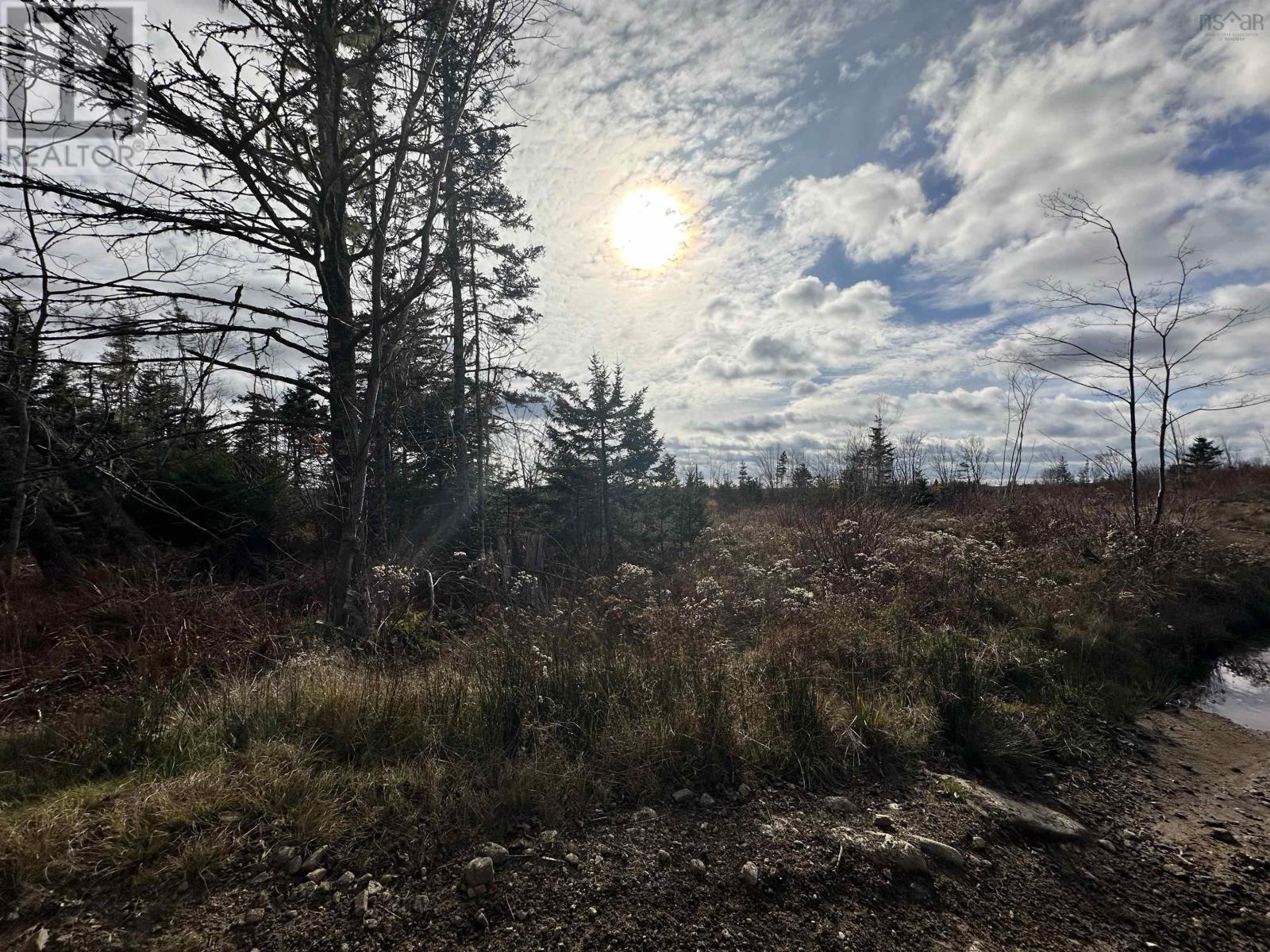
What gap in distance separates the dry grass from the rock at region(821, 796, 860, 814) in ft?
0.61

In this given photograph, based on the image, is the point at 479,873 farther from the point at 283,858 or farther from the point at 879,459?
the point at 879,459

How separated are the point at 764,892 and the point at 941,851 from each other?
1024 mm

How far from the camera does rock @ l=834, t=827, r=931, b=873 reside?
2475 mm

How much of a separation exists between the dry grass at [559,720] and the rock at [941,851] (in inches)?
23.6

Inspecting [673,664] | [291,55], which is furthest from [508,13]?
[673,664]

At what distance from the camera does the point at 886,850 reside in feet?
8.32

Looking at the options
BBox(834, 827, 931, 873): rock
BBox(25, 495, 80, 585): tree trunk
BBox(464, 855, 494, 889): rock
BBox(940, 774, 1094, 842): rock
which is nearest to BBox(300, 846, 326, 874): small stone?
BBox(464, 855, 494, 889): rock

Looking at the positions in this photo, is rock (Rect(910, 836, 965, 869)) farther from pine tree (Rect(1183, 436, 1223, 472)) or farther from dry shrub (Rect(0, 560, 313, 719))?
pine tree (Rect(1183, 436, 1223, 472))

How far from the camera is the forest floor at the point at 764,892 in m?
1.97

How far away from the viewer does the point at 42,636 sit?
13.6 ft

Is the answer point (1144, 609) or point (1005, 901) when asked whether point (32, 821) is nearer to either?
point (1005, 901)

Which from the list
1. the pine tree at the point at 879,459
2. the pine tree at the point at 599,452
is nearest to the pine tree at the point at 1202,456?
the pine tree at the point at 879,459

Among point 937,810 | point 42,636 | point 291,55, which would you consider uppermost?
point 291,55

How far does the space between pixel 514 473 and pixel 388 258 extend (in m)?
5.65
